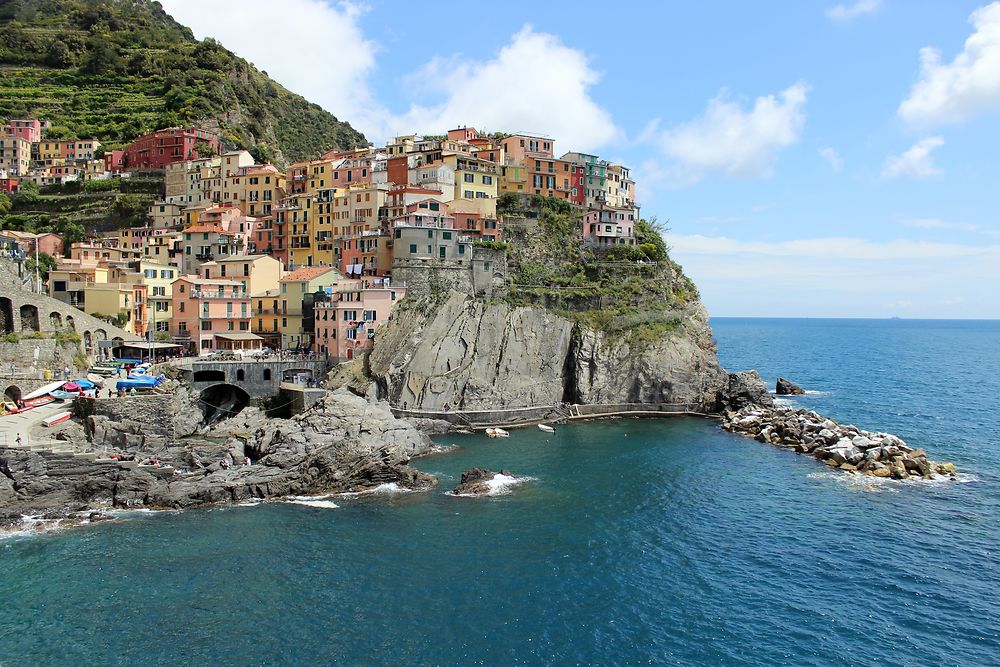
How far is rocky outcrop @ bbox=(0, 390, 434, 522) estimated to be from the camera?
A: 41812 mm

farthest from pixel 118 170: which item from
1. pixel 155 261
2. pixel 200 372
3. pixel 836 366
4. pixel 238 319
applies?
pixel 836 366

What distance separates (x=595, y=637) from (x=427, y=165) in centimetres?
6417

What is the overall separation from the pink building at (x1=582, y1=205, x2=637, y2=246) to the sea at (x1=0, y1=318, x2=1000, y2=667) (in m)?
38.2

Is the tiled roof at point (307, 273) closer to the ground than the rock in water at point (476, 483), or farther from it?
farther from it

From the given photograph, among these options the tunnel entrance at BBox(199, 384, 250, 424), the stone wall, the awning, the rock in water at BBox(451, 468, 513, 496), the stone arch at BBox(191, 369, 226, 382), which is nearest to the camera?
the rock in water at BBox(451, 468, 513, 496)

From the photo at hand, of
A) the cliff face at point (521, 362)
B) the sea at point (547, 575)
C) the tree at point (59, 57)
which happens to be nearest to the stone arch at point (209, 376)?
the cliff face at point (521, 362)

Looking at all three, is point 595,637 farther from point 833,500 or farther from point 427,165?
point 427,165

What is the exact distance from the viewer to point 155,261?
257ft

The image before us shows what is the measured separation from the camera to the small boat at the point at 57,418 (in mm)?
48625

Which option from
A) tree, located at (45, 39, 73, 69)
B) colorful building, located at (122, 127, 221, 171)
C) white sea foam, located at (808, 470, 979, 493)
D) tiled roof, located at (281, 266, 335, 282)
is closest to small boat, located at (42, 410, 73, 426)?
tiled roof, located at (281, 266, 335, 282)

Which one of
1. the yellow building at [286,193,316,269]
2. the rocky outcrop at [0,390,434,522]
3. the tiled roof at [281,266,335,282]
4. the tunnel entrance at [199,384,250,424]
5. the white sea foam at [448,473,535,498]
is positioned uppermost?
the yellow building at [286,193,316,269]

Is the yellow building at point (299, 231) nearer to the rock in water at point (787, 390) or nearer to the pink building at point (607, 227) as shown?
the pink building at point (607, 227)

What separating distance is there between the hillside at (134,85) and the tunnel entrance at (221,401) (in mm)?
57756

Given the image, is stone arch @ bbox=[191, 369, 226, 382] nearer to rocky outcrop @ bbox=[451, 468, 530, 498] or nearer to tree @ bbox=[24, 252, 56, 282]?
tree @ bbox=[24, 252, 56, 282]
